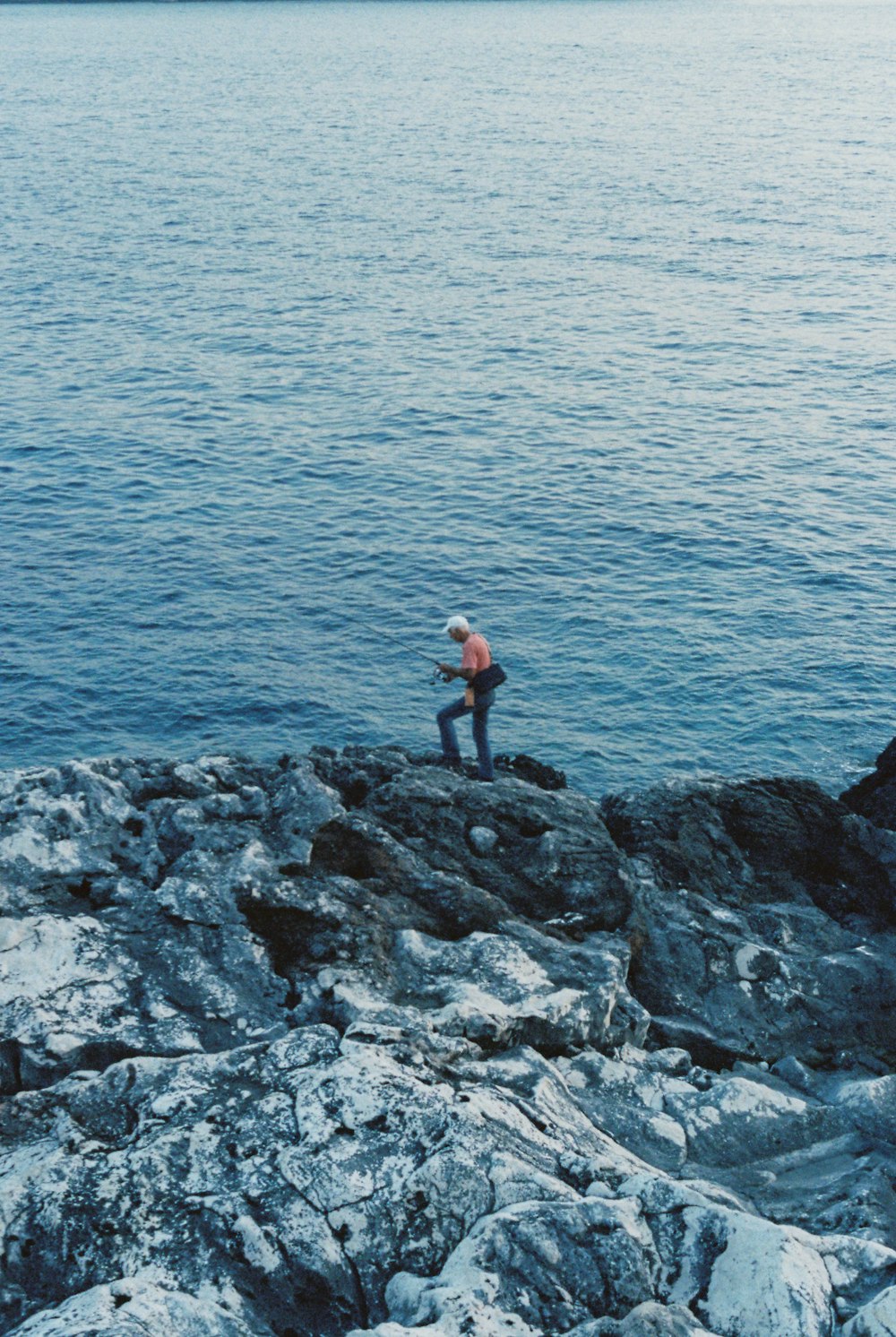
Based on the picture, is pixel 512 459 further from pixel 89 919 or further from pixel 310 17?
pixel 310 17

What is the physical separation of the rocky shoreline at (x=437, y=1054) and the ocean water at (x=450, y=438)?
910cm

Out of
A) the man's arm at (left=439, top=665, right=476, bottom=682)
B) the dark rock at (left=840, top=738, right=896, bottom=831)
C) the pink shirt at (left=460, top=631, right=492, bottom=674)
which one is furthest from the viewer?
the dark rock at (left=840, top=738, right=896, bottom=831)

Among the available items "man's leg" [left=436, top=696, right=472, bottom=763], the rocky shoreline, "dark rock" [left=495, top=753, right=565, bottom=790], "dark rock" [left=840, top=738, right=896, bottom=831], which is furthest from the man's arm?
"dark rock" [left=840, top=738, right=896, bottom=831]

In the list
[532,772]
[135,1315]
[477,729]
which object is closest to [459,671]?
[477,729]

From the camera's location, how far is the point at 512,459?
4219cm

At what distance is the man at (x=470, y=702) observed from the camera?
1986cm

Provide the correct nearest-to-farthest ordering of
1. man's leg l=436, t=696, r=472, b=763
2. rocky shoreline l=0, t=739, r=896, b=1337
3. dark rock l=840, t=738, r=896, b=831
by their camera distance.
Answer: rocky shoreline l=0, t=739, r=896, b=1337 < man's leg l=436, t=696, r=472, b=763 < dark rock l=840, t=738, r=896, b=831

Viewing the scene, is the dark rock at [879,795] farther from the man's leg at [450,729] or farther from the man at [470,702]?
the man's leg at [450,729]

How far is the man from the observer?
1986 cm

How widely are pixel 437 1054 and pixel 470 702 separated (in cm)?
843

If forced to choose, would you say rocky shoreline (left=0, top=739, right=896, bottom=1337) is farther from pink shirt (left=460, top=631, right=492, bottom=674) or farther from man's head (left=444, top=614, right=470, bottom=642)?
man's head (left=444, top=614, right=470, bottom=642)

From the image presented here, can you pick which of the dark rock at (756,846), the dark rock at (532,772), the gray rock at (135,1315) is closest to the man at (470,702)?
the dark rock at (532,772)

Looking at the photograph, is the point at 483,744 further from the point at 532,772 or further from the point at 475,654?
the point at 532,772

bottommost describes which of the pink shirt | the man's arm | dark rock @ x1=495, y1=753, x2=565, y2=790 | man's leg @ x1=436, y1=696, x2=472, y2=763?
dark rock @ x1=495, y1=753, x2=565, y2=790
